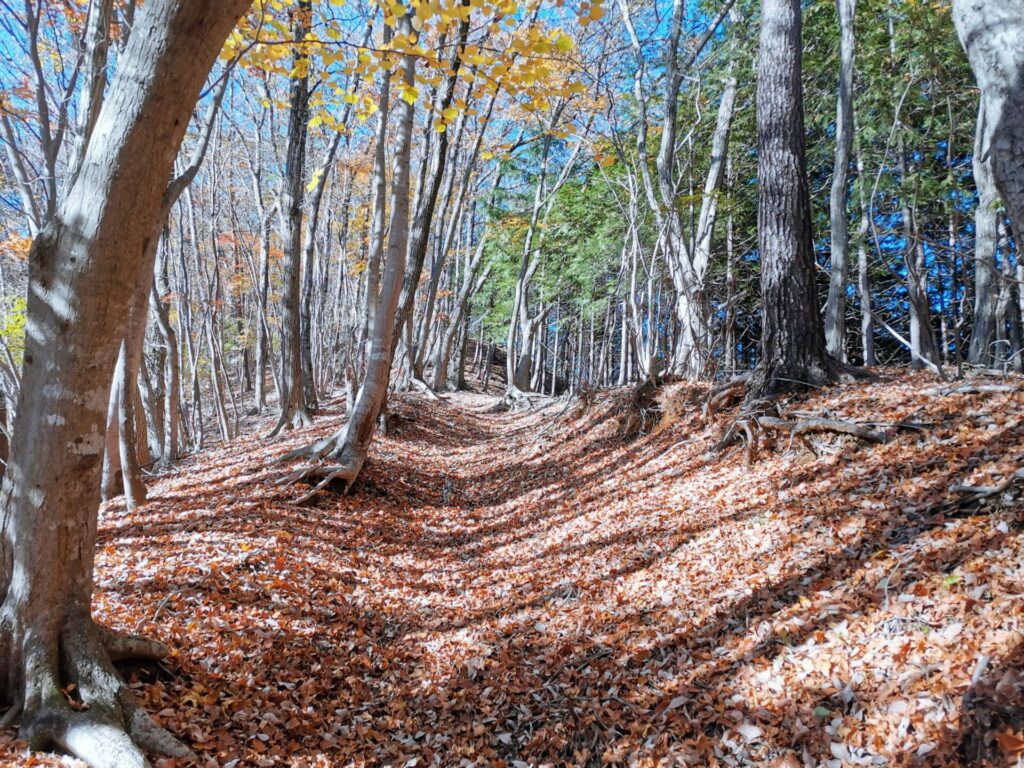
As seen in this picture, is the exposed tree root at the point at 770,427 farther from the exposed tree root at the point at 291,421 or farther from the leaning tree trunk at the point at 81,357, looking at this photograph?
the exposed tree root at the point at 291,421

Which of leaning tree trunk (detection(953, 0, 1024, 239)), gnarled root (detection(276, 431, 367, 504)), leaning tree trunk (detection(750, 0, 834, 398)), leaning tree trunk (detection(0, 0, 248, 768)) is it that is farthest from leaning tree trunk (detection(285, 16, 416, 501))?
leaning tree trunk (detection(953, 0, 1024, 239))

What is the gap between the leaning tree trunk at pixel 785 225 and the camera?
6992 millimetres

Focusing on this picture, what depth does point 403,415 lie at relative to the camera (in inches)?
577

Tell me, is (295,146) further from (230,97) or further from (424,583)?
(424,583)

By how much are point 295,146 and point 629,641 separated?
11.6 m

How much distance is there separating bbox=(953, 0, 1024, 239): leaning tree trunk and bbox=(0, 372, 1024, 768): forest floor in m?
2.21

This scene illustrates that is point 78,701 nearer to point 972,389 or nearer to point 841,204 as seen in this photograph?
point 972,389

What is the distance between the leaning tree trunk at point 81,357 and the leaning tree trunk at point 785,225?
639 cm

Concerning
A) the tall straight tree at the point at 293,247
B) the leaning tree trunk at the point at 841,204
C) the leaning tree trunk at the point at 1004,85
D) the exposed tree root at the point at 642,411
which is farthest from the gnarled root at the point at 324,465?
the leaning tree trunk at the point at 841,204

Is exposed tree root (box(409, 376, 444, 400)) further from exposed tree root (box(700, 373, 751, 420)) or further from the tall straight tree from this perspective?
exposed tree root (box(700, 373, 751, 420))

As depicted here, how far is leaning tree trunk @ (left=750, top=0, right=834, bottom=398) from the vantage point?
6992 mm

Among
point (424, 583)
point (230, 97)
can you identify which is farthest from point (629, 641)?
point (230, 97)

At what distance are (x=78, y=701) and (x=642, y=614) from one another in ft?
12.2

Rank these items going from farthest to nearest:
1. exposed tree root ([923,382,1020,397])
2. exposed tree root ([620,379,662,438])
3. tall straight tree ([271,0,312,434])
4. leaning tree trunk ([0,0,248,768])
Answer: tall straight tree ([271,0,312,434]) → exposed tree root ([620,379,662,438]) → exposed tree root ([923,382,1020,397]) → leaning tree trunk ([0,0,248,768])
